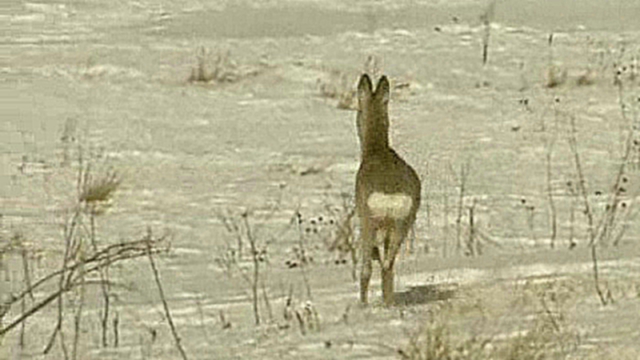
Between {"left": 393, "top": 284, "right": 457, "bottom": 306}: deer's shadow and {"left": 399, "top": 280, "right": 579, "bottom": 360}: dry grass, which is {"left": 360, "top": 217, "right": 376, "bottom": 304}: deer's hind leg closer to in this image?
{"left": 393, "top": 284, "right": 457, "bottom": 306}: deer's shadow

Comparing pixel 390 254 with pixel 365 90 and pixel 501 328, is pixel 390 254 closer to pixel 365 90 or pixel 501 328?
pixel 365 90

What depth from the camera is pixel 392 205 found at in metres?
6.45

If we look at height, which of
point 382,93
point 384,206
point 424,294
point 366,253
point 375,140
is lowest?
point 424,294

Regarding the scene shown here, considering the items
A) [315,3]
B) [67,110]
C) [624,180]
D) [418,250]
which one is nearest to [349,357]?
[418,250]

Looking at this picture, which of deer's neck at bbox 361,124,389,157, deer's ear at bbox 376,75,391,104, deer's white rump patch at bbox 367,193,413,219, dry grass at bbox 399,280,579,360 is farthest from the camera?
deer's ear at bbox 376,75,391,104

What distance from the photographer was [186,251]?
28.8 feet

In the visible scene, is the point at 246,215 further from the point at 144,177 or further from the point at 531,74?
the point at 531,74

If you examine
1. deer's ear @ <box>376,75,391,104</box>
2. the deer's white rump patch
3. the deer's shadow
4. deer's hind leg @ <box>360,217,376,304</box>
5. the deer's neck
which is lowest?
the deer's shadow

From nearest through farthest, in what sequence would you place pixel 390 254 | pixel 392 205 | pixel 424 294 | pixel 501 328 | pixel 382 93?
1. pixel 501 328
2. pixel 392 205
3. pixel 390 254
4. pixel 424 294
5. pixel 382 93

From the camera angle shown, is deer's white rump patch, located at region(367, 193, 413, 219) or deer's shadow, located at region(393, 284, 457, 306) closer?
deer's white rump patch, located at region(367, 193, 413, 219)

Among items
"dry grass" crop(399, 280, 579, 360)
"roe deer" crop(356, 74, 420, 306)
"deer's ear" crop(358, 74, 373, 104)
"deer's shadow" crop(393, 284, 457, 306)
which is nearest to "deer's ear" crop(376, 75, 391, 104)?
"deer's ear" crop(358, 74, 373, 104)

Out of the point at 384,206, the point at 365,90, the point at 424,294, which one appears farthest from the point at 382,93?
the point at 424,294

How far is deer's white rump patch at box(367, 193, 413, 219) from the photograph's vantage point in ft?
21.2

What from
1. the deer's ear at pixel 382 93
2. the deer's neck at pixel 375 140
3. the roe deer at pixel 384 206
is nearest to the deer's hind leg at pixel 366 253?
the roe deer at pixel 384 206
